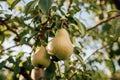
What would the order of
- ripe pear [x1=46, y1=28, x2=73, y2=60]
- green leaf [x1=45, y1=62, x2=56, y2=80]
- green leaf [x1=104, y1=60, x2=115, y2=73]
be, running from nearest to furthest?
ripe pear [x1=46, y1=28, x2=73, y2=60]
green leaf [x1=45, y1=62, x2=56, y2=80]
green leaf [x1=104, y1=60, x2=115, y2=73]

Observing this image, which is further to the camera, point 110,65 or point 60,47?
point 110,65

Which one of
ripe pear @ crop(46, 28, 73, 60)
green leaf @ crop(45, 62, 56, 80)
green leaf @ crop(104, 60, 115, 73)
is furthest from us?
green leaf @ crop(104, 60, 115, 73)

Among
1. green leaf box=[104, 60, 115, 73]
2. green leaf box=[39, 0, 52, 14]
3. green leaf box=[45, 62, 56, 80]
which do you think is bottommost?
green leaf box=[45, 62, 56, 80]

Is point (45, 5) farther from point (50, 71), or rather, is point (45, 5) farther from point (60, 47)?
point (50, 71)

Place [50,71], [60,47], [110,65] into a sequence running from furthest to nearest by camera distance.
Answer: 1. [110,65]
2. [50,71]
3. [60,47]

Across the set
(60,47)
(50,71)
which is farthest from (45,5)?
(50,71)

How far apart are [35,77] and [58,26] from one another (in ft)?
1.82

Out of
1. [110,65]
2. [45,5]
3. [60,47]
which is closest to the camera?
[45,5]

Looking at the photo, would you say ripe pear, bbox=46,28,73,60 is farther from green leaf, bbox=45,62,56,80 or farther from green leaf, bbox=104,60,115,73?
green leaf, bbox=104,60,115,73

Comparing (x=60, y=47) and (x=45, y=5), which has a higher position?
(x=45, y=5)

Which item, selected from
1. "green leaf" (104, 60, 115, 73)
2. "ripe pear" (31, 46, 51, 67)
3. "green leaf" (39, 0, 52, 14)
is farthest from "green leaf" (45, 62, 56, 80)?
"green leaf" (104, 60, 115, 73)

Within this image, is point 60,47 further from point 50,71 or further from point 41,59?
point 50,71

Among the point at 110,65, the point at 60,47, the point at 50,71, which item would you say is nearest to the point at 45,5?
the point at 60,47

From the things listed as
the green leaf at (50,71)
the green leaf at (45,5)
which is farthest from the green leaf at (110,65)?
the green leaf at (45,5)
